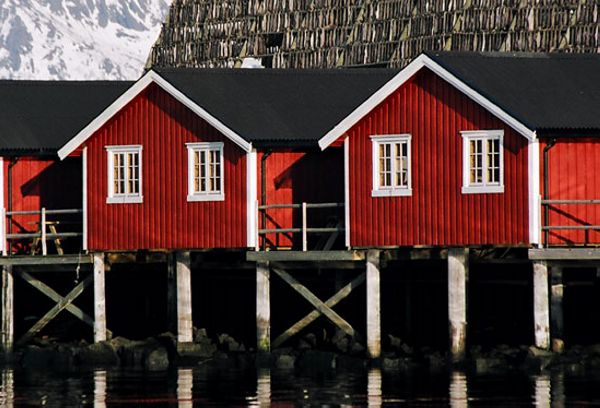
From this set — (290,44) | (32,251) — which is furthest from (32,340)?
(290,44)

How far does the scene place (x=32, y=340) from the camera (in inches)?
2384

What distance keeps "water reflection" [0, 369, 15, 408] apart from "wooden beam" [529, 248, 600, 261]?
483 inches

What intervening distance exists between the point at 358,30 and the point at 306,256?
47871mm

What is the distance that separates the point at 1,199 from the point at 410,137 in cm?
1305

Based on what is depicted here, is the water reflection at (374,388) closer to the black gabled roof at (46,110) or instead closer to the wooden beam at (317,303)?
the wooden beam at (317,303)

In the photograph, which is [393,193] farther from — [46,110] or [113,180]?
[46,110]

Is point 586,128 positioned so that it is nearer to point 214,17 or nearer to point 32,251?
point 32,251

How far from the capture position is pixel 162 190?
2249 inches

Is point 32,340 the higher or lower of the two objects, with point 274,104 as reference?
lower

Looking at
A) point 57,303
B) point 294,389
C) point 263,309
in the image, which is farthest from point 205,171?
point 294,389

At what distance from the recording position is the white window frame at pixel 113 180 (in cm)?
5750

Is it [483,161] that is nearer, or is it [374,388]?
[374,388]

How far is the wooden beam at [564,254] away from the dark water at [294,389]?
2.79m

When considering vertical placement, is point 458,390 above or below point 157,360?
below
